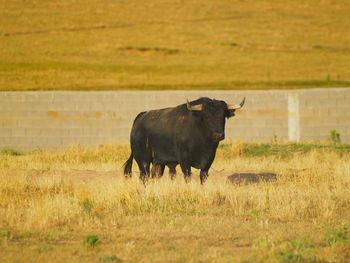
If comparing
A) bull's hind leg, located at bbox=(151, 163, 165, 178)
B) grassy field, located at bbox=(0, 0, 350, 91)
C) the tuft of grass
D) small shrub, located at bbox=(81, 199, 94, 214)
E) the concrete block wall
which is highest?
grassy field, located at bbox=(0, 0, 350, 91)

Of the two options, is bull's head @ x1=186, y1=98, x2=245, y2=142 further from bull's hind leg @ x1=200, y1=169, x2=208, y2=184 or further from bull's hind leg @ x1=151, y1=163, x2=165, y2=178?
bull's hind leg @ x1=151, y1=163, x2=165, y2=178

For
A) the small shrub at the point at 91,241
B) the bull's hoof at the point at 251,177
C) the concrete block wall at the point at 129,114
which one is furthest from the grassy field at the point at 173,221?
the concrete block wall at the point at 129,114

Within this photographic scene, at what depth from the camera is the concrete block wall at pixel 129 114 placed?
21.0 meters

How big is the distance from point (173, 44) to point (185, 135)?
28688 millimetres

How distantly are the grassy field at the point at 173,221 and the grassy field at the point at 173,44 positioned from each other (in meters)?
20.1

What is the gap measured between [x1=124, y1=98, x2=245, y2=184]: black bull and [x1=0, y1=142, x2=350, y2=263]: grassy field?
35.8 inches

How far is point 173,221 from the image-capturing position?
29.5ft

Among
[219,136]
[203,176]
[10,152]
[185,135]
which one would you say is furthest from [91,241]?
[10,152]

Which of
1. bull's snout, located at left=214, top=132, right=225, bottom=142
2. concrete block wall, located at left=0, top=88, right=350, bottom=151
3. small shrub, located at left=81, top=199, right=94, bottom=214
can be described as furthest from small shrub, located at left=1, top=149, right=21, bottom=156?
small shrub, located at left=81, top=199, right=94, bottom=214

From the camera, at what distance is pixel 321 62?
37.5 meters

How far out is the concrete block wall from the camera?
68.8 feet

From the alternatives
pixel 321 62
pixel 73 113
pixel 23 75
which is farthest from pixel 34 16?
pixel 73 113

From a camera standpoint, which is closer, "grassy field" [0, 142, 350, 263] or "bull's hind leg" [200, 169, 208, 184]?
"grassy field" [0, 142, 350, 263]

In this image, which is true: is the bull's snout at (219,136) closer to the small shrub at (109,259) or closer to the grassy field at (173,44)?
the small shrub at (109,259)
